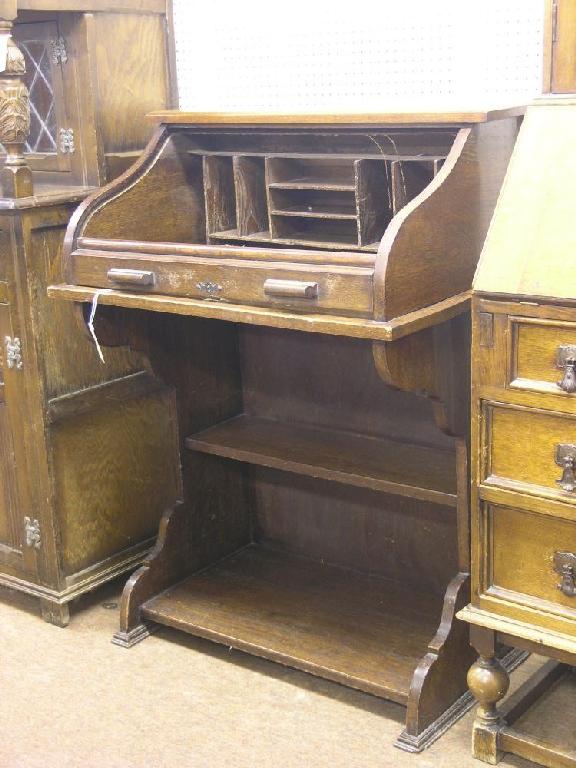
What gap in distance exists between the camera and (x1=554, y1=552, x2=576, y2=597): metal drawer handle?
2.28 metres

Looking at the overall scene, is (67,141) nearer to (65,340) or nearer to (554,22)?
(65,340)

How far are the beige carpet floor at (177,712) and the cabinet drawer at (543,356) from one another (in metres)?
0.94

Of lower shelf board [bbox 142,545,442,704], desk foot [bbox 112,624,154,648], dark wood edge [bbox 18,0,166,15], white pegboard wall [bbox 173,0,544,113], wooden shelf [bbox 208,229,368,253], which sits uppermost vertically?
dark wood edge [bbox 18,0,166,15]

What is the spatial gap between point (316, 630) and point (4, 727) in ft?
2.81

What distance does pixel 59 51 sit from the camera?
124 inches

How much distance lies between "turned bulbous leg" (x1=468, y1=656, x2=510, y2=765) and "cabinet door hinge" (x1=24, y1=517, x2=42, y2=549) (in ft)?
4.60

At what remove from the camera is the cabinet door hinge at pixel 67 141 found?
3.21m

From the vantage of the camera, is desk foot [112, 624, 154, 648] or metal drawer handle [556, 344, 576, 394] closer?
metal drawer handle [556, 344, 576, 394]

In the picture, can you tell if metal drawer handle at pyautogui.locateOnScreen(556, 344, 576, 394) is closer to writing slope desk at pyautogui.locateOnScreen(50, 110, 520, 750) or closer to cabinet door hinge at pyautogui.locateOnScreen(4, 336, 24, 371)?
writing slope desk at pyautogui.locateOnScreen(50, 110, 520, 750)

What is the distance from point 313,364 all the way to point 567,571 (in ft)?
3.84

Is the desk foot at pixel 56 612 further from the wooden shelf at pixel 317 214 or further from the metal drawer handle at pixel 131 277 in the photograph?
the wooden shelf at pixel 317 214

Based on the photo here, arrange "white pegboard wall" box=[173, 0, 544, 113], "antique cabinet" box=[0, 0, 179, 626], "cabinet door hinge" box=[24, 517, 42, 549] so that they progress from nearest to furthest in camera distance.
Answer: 1. "white pegboard wall" box=[173, 0, 544, 113]
2. "antique cabinet" box=[0, 0, 179, 626]
3. "cabinet door hinge" box=[24, 517, 42, 549]

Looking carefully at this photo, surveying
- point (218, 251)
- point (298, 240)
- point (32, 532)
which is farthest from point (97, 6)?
point (32, 532)

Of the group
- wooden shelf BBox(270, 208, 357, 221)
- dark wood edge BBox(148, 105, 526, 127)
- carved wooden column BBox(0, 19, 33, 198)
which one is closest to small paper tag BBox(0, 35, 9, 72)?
carved wooden column BBox(0, 19, 33, 198)
